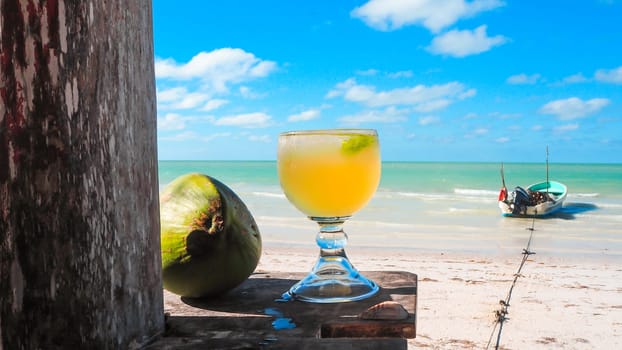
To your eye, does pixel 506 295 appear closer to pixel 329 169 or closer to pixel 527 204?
pixel 329 169

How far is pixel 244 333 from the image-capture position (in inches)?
38.3

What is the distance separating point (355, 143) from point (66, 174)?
26.1 inches

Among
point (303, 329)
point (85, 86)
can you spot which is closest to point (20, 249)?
point (85, 86)

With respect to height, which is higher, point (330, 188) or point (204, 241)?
point (330, 188)

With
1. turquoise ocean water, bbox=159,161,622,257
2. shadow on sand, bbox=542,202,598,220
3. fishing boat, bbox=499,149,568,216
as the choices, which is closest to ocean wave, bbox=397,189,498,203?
turquoise ocean water, bbox=159,161,622,257

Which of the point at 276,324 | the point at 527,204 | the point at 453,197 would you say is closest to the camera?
the point at 276,324

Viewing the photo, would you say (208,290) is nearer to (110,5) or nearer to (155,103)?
(155,103)

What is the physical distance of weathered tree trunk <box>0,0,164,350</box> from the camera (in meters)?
0.71

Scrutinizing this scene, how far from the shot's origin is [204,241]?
1.15 meters

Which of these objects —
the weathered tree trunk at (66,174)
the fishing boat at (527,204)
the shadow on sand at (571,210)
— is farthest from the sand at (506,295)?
the shadow on sand at (571,210)

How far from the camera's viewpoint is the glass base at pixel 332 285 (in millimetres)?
1202

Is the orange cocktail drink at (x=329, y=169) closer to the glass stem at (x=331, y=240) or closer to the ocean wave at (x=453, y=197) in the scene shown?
the glass stem at (x=331, y=240)

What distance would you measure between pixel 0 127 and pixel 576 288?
22.1ft

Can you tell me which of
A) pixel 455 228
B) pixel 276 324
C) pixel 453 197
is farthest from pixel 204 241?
pixel 453 197
